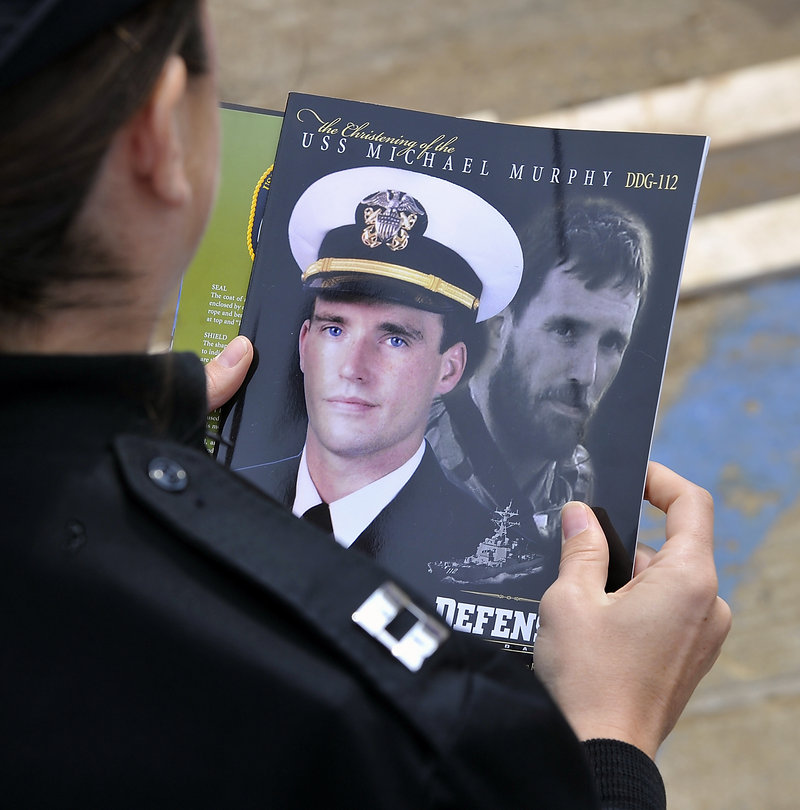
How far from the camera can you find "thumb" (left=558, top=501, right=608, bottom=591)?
800 millimetres

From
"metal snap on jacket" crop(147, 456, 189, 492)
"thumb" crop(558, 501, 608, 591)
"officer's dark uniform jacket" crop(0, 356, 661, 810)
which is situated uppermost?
"thumb" crop(558, 501, 608, 591)

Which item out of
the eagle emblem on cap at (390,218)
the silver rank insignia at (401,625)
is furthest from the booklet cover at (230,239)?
the silver rank insignia at (401,625)

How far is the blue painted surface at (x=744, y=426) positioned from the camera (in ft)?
7.18

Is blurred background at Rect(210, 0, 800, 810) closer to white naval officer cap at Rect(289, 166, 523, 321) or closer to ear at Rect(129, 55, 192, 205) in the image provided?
white naval officer cap at Rect(289, 166, 523, 321)

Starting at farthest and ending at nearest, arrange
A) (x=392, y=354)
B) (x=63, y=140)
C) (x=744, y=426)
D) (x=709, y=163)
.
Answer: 1. (x=709, y=163)
2. (x=744, y=426)
3. (x=392, y=354)
4. (x=63, y=140)

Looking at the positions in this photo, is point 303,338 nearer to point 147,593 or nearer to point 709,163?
point 147,593

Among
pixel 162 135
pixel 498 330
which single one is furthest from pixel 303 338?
pixel 162 135

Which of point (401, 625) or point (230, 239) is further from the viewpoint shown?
point (230, 239)

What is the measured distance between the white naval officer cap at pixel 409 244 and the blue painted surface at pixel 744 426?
Answer: 1.39 metres

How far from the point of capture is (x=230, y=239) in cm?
94

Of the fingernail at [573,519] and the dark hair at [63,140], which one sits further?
the fingernail at [573,519]

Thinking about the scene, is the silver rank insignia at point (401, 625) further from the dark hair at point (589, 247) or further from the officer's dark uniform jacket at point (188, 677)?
the dark hair at point (589, 247)

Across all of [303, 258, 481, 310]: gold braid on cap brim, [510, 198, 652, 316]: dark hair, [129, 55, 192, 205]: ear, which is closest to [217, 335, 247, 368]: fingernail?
[303, 258, 481, 310]: gold braid on cap brim

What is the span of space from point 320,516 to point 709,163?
2.04m
